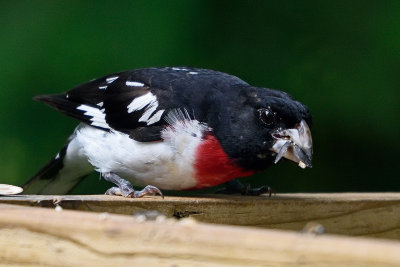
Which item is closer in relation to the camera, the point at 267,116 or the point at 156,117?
the point at 267,116

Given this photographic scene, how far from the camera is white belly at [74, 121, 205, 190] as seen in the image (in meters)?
2.39

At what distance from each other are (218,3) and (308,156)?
1.36m

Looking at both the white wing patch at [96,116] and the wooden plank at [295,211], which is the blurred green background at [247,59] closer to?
the white wing patch at [96,116]

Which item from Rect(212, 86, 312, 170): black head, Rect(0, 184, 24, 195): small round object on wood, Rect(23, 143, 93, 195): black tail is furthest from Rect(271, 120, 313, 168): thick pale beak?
Rect(23, 143, 93, 195): black tail

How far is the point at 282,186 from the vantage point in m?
3.29

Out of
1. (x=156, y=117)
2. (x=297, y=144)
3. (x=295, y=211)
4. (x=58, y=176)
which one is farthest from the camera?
(x=58, y=176)

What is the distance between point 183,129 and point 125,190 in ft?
0.84

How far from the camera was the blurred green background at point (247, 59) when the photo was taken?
3193 mm

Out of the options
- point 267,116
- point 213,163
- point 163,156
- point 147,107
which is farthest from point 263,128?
point 147,107

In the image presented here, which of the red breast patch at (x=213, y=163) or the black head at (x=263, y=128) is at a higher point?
the black head at (x=263, y=128)

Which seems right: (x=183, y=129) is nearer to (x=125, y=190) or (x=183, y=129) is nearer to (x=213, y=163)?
(x=213, y=163)

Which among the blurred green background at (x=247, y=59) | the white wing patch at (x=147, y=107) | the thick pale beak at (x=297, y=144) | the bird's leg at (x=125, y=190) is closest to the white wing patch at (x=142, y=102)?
the white wing patch at (x=147, y=107)

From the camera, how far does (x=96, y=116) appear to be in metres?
2.69

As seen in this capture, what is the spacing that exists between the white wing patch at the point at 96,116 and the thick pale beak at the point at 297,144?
647 mm
